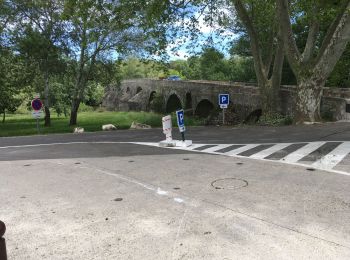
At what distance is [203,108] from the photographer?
38.8 metres

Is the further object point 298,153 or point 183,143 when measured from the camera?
point 183,143

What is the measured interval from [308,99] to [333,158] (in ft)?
30.2

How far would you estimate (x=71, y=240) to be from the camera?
519 centimetres

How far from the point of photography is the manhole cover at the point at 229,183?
741 centimetres

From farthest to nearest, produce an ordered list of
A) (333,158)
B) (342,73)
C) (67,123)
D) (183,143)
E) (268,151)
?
(67,123) → (342,73) → (183,143) → (268,151) → (333,158)

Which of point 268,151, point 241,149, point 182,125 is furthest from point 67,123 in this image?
point 268,151

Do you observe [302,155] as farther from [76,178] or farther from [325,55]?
[325,55]

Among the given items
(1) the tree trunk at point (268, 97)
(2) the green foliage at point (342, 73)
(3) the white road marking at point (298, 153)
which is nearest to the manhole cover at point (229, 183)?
(3) the white road marking at point (298, 153)

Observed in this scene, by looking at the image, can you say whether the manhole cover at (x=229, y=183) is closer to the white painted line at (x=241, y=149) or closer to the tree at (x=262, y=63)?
the white painted line at (x=241, y=149)

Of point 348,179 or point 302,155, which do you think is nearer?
point 348,179

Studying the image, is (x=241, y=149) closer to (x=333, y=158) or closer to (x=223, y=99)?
(x=333, y=158)

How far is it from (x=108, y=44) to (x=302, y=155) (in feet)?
71.0

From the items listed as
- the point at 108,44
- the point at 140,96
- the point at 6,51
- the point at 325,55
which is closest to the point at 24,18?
the point at 6,51

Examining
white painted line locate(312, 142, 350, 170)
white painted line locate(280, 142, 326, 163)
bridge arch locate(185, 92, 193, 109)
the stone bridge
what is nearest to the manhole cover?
white painted line locate(312, 142, 350, 170)
